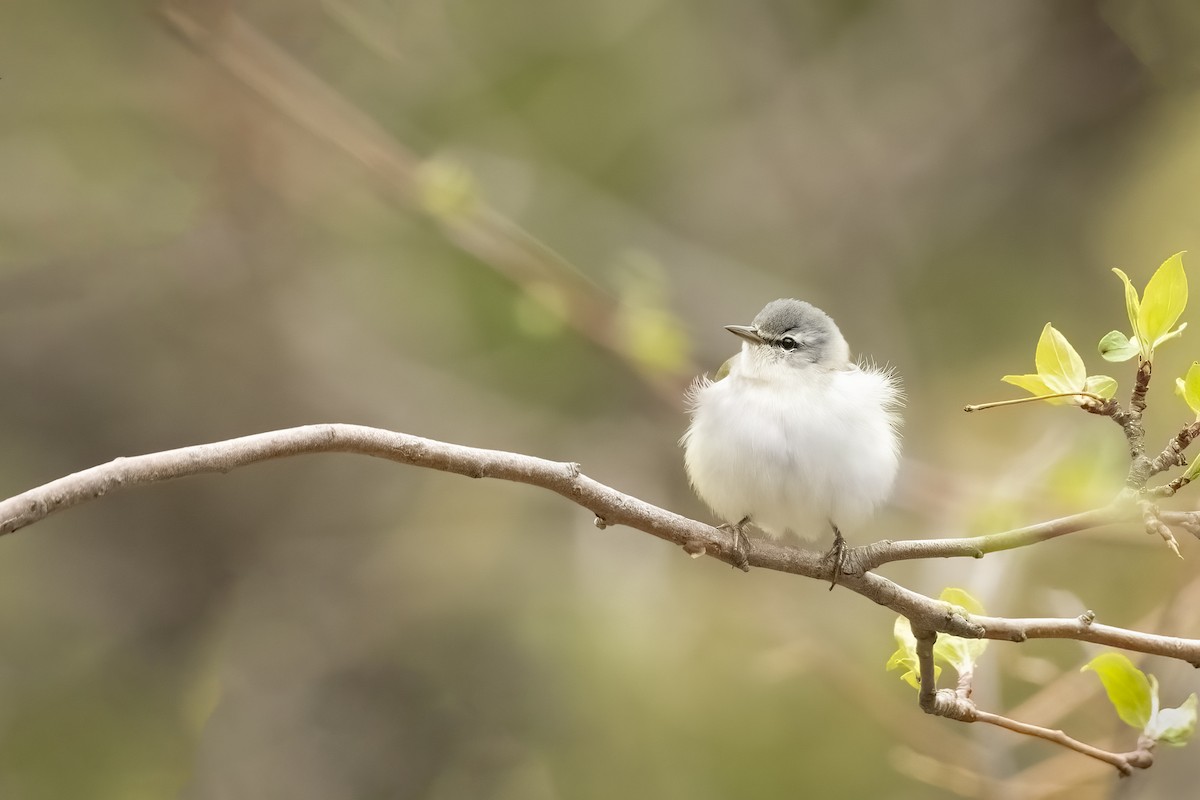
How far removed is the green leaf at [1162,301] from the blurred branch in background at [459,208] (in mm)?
2424

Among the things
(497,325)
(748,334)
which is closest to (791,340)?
(748,334)

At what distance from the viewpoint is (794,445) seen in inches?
115

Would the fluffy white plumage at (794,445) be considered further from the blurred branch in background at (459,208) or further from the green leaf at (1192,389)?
the green leaf at (1192,389)

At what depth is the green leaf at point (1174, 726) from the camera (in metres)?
1.78

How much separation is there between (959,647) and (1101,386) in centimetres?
59

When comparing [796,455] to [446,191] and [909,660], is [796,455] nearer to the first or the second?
[909,660]

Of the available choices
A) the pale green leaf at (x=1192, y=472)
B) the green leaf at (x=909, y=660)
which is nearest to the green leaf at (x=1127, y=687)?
the green leaf at (x=909, y=660)

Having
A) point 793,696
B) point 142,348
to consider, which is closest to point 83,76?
point 142,348

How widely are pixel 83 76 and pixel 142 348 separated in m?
1.49

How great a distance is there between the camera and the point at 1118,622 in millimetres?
4027

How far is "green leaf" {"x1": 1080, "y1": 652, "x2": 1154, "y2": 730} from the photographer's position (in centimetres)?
185

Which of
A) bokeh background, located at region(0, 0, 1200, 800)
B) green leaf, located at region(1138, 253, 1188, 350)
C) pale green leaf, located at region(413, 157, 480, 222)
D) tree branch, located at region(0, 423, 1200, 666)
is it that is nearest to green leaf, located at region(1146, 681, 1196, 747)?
tree branch, located at region(0, 423, 1200, 666)

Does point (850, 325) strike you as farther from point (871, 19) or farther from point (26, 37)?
point (26, 37)

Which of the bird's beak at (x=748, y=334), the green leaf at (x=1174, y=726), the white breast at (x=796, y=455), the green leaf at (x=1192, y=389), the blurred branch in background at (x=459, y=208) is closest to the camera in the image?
the green leaf at (x=1192, y=389)
